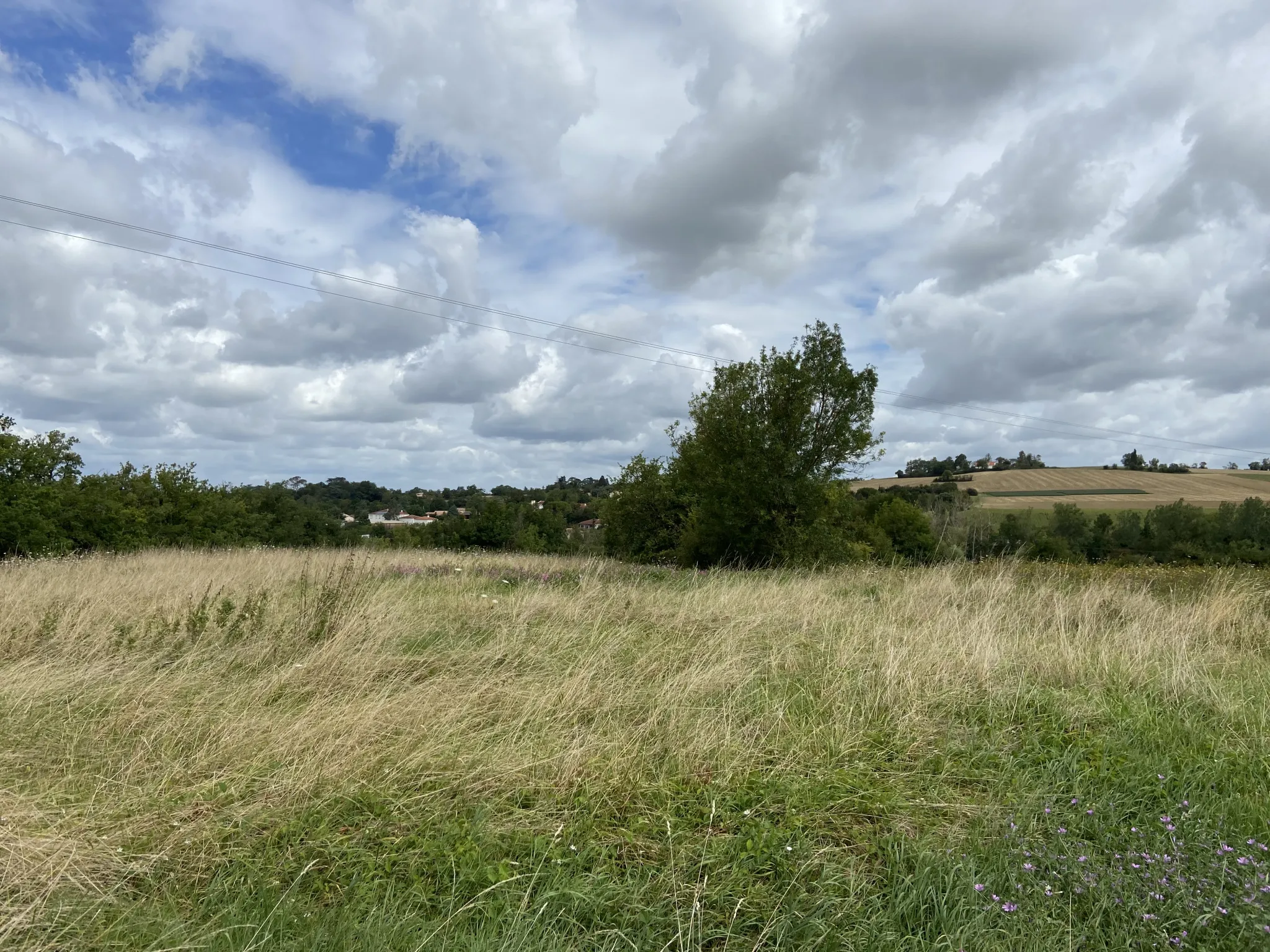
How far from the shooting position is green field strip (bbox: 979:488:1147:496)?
69.5 m

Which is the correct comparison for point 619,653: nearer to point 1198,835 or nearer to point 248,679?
point 248,679

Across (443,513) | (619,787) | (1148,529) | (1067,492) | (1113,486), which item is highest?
(1113,486)

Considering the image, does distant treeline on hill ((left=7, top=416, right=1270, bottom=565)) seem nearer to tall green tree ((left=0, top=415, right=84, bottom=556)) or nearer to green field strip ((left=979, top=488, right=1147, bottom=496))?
tall green tree ((left=0, top=415, right=84, bottom=556))

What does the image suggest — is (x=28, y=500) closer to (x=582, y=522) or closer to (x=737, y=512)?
(x=737, y=512)

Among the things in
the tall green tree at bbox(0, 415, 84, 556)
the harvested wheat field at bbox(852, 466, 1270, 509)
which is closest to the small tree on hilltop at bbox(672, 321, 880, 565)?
the tall green tree at bbox(0, 415, 84, 556)

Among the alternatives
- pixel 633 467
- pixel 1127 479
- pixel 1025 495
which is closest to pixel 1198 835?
pixel 633 467

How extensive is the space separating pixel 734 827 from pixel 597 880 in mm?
764

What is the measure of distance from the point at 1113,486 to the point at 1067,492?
5531 mm

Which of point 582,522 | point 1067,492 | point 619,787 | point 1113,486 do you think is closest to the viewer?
point 619,787

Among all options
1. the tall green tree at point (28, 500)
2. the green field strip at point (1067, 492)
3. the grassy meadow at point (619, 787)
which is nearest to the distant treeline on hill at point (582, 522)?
the tall green tree at point (28, 500)

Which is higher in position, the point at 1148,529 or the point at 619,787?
the point at 619,787

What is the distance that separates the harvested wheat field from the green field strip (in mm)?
131

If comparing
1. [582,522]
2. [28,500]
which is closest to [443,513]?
[582,522]

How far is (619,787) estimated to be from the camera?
3707 millimetres
